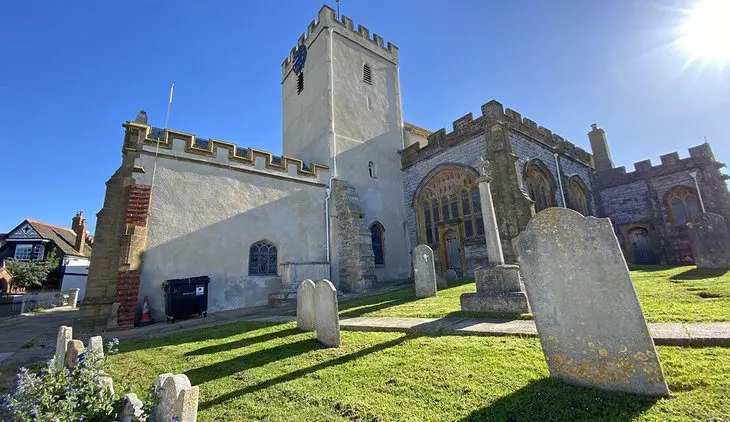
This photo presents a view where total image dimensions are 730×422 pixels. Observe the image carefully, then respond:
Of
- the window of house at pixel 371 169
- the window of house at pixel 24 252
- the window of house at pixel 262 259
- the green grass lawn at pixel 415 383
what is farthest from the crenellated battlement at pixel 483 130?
the window of house at pixel 24 252

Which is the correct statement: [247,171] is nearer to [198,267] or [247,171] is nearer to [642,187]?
[198,267]

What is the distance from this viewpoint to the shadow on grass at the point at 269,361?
3.45 metres

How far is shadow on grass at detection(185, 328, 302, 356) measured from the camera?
5417mm

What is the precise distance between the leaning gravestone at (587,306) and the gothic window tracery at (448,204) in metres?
12.1

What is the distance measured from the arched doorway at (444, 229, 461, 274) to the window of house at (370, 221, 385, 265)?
3391 millimetres

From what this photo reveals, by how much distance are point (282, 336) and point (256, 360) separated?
1508mm

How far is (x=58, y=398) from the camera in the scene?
263 cm

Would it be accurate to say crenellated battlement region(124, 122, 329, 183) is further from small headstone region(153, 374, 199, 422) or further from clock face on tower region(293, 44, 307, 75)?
small headstone region(153, 374, 199, 422)

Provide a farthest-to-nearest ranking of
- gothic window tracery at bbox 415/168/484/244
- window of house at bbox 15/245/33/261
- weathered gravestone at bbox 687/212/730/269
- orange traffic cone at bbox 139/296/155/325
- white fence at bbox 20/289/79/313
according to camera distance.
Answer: window of house at bbox 15/245/33/261
white fence at bbox 20/289/79/313
gothic window tracery at bbox 415/168/484/244
weathered gravestone at bbox 687/212/730/269
orange traffic cone at bbox 139/296/155/325

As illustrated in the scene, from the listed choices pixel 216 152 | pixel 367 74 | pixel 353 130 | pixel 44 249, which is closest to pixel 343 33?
pixel 367 74

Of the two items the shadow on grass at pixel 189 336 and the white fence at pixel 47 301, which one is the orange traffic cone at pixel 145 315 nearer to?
the shadow on grass at pixel 189 336

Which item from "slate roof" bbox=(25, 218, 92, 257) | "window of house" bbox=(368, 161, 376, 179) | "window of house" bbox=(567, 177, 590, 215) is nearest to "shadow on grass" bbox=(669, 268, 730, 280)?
"window of house" bbox=(567, 177, 590, 215)

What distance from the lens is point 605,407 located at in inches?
95.9

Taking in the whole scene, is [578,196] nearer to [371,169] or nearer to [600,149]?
[600,149]
